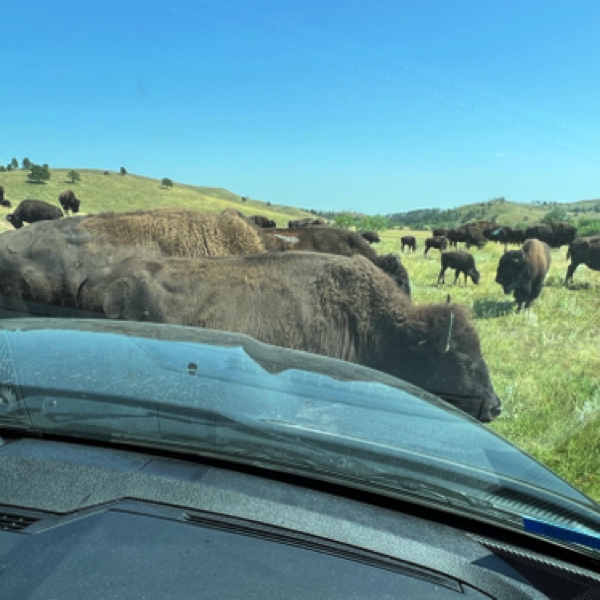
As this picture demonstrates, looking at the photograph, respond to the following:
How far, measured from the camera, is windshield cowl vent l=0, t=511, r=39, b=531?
4.56ft

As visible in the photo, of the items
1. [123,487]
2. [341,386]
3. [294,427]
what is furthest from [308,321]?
[123,487]

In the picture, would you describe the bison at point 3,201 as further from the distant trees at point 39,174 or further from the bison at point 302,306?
the bison at point 302,306

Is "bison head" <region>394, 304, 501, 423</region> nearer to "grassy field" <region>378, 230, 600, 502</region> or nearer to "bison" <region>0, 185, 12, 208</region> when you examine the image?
"grassy field" <region>378, 230, 600, 502</region>

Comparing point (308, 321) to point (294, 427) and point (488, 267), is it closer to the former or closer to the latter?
point (294, 427)

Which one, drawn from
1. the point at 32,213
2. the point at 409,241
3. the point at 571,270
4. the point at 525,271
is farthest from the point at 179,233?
the point at 409,241

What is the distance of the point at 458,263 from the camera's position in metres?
14.5

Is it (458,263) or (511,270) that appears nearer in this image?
(511,270)

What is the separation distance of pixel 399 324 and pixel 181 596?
21.6ft

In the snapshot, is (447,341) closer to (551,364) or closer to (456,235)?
(551,364)

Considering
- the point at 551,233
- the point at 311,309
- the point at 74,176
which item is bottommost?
the point at 311,309

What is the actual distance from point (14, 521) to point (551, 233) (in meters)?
13.3

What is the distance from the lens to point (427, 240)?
819 inches

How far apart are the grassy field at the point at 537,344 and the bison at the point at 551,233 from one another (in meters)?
0.26

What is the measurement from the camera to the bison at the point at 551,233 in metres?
12.9
